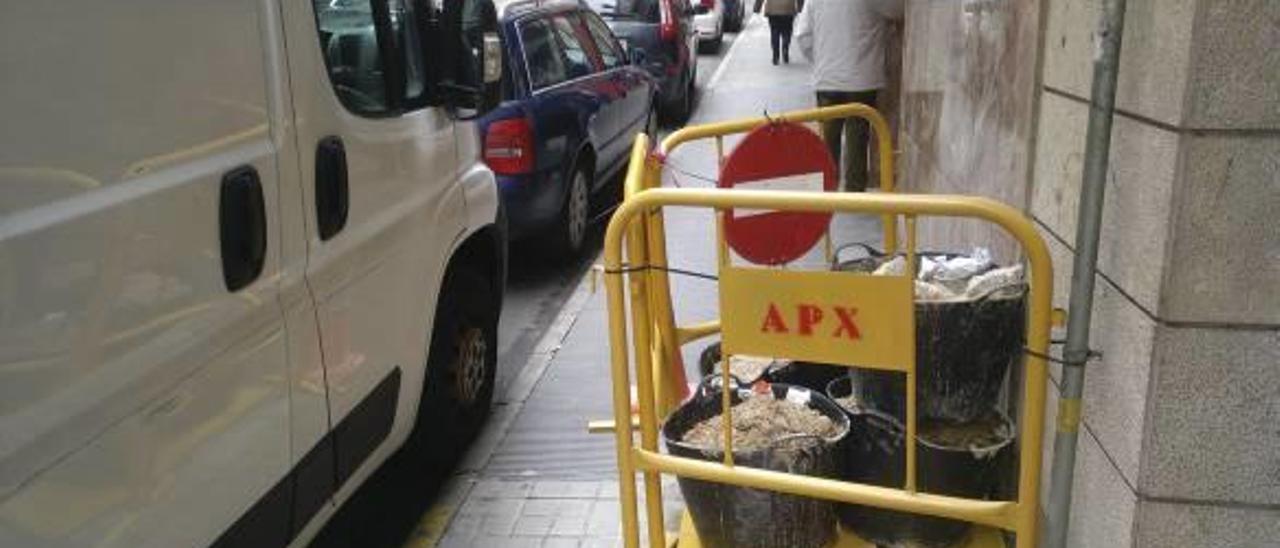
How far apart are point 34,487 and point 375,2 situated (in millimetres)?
1969

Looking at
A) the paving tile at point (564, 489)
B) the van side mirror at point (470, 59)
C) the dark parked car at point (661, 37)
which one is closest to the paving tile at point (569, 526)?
the paving tile at point (564, 489)

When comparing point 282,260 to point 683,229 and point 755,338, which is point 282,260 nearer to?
point 755,338

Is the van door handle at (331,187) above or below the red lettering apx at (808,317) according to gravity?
above

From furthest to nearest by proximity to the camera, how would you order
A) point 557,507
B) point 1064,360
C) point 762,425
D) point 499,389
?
point 499,389 → point 557,507 → point 762,425 → point 1064,360

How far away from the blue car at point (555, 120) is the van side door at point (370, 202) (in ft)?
8.28

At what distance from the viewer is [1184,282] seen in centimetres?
210

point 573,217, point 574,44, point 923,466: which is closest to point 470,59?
point 923,466

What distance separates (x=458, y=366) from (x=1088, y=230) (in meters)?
2.69

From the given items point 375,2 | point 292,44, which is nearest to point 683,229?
point 375,2

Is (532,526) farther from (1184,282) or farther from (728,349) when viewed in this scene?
(1184,282)

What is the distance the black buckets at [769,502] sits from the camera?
8.77ft

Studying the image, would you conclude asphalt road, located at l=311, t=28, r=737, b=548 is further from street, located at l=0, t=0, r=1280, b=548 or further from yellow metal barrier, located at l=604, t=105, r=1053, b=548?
yellow metal barrier, located at l=604, t=105, r=1053, b=548

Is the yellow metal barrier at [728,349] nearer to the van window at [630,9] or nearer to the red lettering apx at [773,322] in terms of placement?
the red lettering apx at [773,322]

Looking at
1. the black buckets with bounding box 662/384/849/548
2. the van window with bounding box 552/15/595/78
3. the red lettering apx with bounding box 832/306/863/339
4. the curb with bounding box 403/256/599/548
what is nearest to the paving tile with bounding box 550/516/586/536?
the curb with bounding box 403/256/599/548
